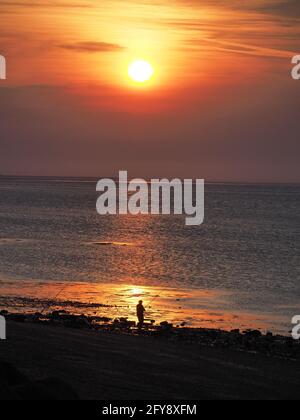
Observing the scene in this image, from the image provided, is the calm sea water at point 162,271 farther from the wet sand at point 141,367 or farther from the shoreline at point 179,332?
the wet sand at point 141,367

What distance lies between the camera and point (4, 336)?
72.3 ft

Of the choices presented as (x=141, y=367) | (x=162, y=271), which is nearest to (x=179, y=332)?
(x=141, y=367)

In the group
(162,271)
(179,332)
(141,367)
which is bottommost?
(141,367)

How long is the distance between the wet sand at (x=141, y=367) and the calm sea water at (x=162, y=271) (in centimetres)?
748

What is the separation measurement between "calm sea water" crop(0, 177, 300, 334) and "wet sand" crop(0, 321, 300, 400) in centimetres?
748

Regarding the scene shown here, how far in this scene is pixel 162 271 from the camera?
5247cm

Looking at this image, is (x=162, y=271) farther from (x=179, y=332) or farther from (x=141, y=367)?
(x=141, y=367)

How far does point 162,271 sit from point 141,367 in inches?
1269

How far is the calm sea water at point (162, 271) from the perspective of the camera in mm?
35625

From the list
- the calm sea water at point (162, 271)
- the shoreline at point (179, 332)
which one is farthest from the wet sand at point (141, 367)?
the calm sea water at point (162, 271)
